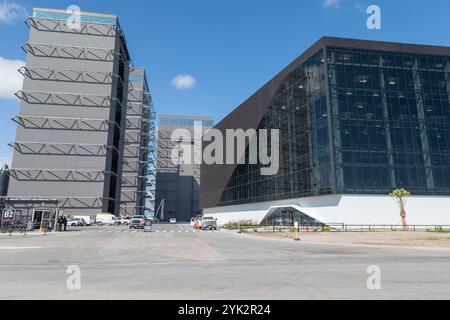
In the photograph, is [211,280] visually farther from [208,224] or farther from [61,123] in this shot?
[61,123]

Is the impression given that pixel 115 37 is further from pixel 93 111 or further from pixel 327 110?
pixel 327 110

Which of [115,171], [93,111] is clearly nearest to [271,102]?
[93,111]

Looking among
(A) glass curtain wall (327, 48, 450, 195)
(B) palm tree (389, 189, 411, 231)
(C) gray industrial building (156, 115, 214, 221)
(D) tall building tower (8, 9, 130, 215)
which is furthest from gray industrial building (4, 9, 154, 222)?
(B) palm tree (389, 189, 411, 231)

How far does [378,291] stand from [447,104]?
55253 mm

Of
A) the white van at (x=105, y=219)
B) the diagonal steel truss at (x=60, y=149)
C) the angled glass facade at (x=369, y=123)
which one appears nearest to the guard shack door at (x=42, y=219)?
the white van at (x=105, y=219)

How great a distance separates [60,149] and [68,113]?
8.83 m

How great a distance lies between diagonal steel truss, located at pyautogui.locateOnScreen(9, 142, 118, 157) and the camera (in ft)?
252

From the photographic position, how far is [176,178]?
440 feet

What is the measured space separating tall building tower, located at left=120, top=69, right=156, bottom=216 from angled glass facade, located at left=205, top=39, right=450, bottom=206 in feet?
190

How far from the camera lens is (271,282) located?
373 inches

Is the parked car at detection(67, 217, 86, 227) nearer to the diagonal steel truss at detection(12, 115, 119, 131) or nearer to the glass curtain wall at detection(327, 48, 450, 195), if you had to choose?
the diagonal steel truss at detection(12, 115, 119, 131)

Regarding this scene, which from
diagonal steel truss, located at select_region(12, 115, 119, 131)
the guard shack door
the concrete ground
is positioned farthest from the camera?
diagonal steel truss, located at select_region(12, 115, 119, 131)

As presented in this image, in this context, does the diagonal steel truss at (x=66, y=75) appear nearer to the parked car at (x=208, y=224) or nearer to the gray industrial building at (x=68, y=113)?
the gray industrial building at (x=68, y=113)

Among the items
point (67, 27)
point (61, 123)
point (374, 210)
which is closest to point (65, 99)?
point (61, 123)
